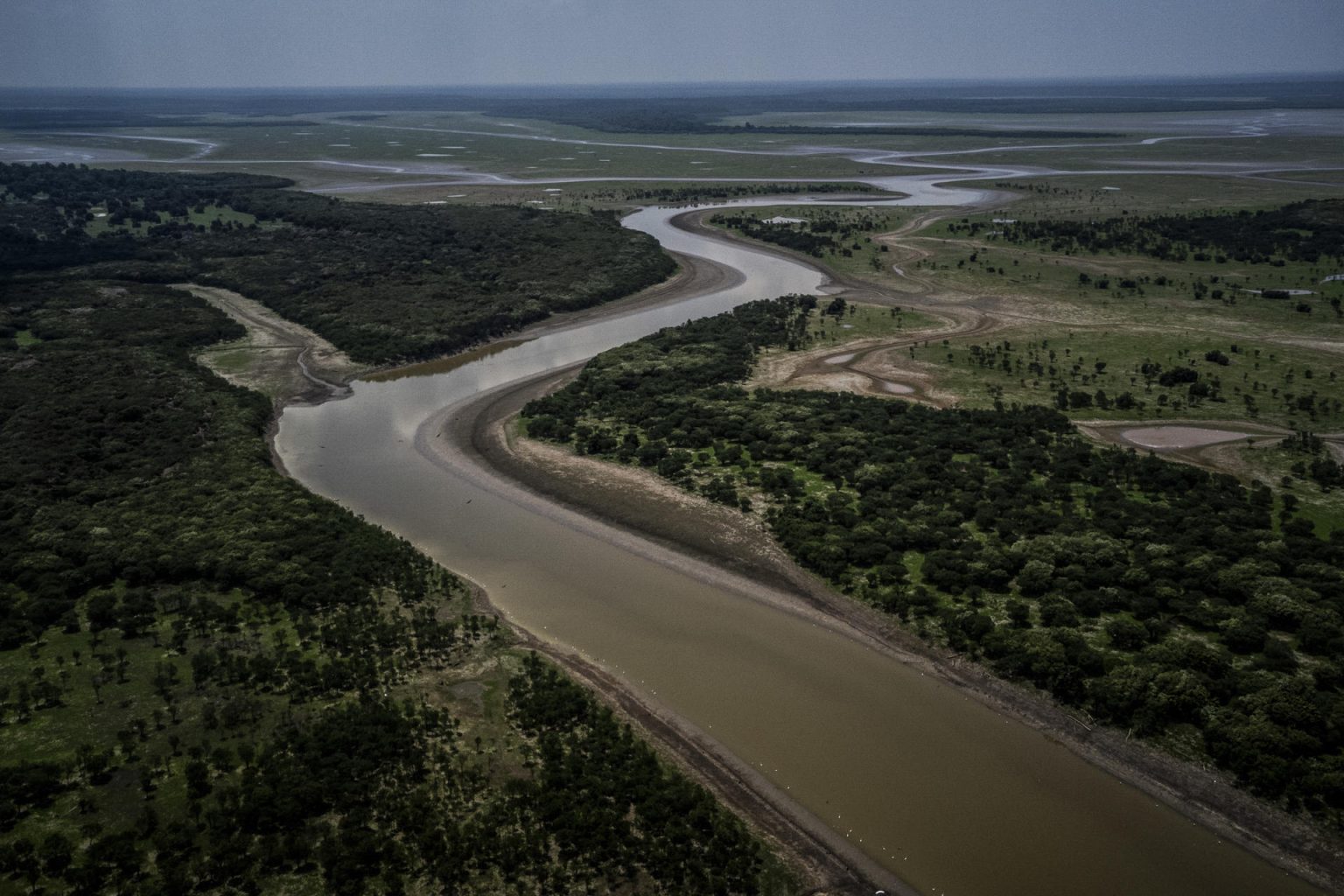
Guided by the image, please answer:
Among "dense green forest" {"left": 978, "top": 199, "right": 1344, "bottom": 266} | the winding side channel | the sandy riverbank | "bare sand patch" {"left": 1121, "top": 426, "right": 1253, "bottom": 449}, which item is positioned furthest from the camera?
"dense green forest" {"left": 978, "top": 199, "right": 1344, "bottom": 266}

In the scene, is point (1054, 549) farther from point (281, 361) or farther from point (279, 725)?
point (281, 361)

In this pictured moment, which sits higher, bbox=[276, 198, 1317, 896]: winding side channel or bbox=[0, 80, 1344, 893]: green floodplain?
bbox=[0, 80, 1344, 893]: green floodplain

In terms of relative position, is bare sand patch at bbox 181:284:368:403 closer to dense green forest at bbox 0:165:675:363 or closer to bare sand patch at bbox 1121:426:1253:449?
dense green forest at bbox 0:165:675:363

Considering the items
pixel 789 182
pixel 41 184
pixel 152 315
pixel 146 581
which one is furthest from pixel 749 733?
pixel 41 184

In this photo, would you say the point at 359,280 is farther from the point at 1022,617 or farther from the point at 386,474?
the point at 1022,617

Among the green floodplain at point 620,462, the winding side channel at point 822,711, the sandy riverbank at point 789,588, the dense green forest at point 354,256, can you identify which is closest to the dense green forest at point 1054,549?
the green floodplain at point 620,462

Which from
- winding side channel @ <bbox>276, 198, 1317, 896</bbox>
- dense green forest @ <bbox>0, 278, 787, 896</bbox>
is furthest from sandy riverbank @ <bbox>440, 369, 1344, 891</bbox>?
dense green forest @ <bbox>0, 278, 787, 896</bbox>

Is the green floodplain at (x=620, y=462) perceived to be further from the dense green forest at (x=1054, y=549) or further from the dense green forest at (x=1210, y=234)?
the dense green forest at (x=1210, y=234)
